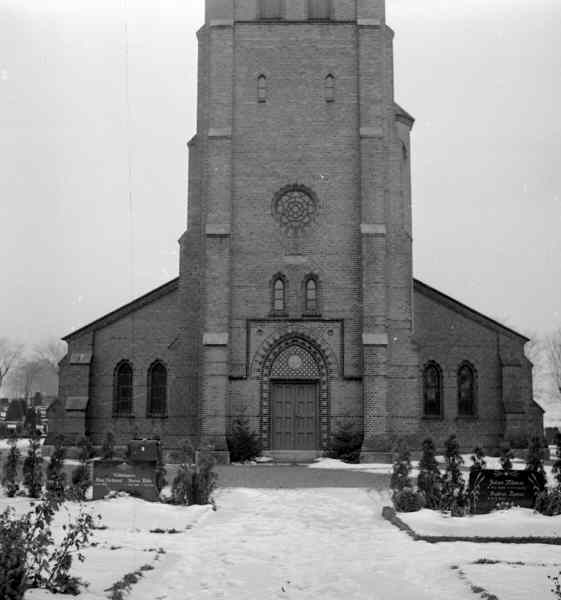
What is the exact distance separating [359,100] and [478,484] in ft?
66.2

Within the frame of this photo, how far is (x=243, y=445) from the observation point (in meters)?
28.9

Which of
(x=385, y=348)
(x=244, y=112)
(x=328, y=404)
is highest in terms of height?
(x=244, y=112)

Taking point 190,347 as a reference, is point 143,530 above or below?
below

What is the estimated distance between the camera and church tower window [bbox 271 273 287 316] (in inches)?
1208

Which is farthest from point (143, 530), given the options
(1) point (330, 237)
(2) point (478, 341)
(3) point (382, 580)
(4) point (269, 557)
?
(2) point (478, 341)

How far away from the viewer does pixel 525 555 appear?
35.0 feet

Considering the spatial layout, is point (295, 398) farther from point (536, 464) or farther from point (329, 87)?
point (536, 464)

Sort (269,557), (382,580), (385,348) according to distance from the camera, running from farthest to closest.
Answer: (385,348), (269,557), (382,580)

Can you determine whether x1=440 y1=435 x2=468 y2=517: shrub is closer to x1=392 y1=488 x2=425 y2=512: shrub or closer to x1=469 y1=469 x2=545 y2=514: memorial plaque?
x1=469 y1=469 x2=545 y2=514: memorial plaque

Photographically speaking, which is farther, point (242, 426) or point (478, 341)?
point (478, 341)

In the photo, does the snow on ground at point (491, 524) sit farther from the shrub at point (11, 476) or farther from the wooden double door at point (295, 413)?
the wooden double door at point (295, 413)

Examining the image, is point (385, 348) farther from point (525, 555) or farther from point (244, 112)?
point (525, 555)

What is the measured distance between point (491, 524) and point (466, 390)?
73.4 ft

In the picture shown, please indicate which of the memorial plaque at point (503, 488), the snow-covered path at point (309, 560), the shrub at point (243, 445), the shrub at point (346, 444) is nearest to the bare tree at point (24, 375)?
the shrub at point (243, 445)
